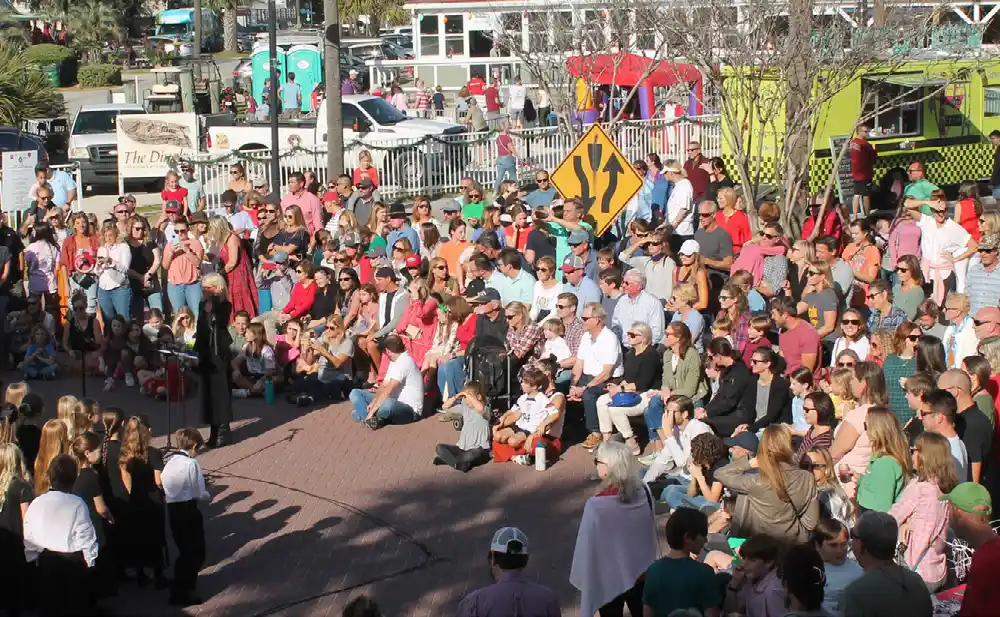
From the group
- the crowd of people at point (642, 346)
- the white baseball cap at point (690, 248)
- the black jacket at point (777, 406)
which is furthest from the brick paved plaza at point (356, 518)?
the white baseball cap at point (690, 248)

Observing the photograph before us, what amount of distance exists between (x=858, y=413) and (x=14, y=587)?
5906 millimetres

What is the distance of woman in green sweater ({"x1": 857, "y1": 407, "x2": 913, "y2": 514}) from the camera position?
8.87m

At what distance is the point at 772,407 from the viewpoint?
11.6 m

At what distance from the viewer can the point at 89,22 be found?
61125 mm

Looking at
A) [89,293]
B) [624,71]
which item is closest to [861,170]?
[624,71]

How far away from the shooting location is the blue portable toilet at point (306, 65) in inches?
1495

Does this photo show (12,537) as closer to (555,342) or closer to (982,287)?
(555,342)

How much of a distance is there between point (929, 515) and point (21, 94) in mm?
29544

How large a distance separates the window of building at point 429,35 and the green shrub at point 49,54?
18.5 meters

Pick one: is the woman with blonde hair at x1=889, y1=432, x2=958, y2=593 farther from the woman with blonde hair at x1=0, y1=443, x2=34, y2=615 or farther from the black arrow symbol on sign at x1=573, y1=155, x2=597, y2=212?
the black arrow symbol on sign at x1=573, y1=155, x2=597, y2=212

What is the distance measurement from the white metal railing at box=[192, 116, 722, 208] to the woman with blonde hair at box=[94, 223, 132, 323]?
728 cm

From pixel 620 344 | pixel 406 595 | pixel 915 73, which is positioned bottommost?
pixel 406 595

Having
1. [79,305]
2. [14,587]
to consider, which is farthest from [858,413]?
[79,305]

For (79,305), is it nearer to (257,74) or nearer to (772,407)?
(772,407)
